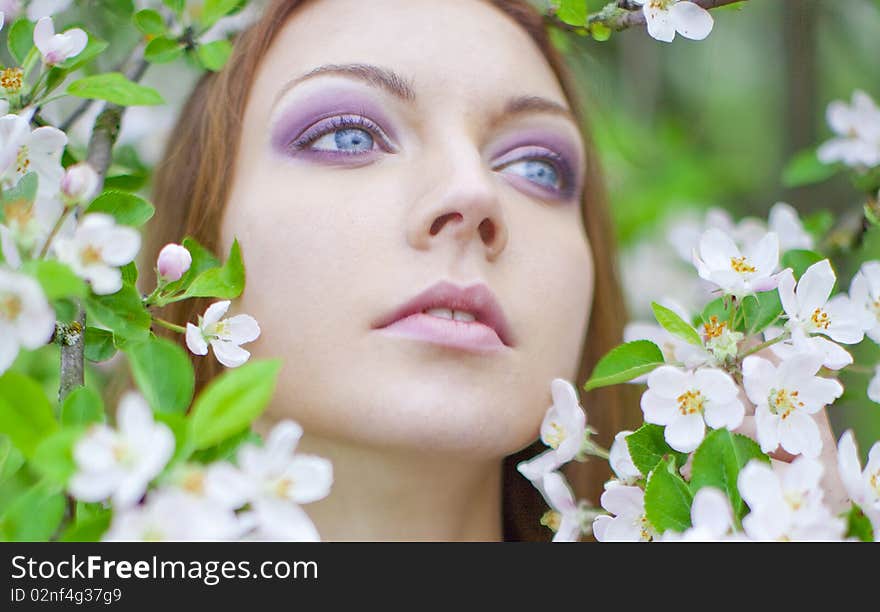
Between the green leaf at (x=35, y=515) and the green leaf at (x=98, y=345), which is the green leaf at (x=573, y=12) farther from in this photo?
the green leaf at (x=35, y=515)

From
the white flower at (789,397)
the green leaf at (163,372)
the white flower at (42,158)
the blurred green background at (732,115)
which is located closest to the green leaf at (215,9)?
the white flower at (42,158)

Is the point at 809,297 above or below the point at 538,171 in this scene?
below

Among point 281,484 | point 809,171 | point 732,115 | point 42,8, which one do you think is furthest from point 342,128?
point 732,115

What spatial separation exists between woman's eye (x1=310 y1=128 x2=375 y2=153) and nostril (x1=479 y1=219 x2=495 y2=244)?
8.2 inches

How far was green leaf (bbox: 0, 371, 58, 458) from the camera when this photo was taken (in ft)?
2.91

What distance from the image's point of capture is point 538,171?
5.17ft

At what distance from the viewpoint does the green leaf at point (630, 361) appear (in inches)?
46.5

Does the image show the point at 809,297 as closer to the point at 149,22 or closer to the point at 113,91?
the point at 113,91

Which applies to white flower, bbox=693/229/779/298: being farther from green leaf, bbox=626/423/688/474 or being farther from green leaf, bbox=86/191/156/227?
green leaf, bbox=86/191/156/227

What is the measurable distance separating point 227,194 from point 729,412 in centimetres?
79

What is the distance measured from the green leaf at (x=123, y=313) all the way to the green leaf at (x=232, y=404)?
22 cm

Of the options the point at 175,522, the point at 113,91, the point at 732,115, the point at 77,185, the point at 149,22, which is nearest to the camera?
the point at 175,522
